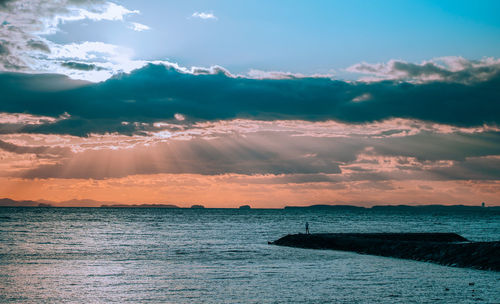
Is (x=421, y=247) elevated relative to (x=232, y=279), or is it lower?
elevated

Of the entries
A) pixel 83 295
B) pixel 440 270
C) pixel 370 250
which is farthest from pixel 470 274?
pixel 83 295

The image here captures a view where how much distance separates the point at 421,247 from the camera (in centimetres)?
5297

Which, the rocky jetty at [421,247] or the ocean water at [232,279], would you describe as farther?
the rocky jetty at [421,247]

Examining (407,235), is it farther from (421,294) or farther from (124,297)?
(124,297)

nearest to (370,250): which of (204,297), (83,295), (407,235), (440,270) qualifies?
(440,270)

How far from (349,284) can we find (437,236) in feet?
176

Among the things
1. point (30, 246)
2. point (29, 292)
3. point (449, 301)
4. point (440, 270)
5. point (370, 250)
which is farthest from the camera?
point (30, 246)

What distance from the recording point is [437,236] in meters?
79.4

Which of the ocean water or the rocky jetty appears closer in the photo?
the ocean water

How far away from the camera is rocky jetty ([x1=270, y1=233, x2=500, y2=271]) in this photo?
43.8 meters

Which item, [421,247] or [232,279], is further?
[421,247]

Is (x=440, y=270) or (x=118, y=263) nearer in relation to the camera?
(x=440, y=270)

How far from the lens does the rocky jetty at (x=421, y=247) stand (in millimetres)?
43781

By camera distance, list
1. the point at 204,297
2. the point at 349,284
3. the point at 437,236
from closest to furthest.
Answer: the point at 204,297
the point at 349,284
the point at 437,236
